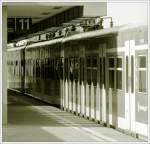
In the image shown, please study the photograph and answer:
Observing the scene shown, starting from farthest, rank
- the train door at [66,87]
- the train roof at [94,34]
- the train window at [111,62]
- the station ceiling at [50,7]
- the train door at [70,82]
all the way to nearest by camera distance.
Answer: the train door at [66,87], the train door at [70,82], the station ceiling at [50,7], the train window at [111,62], the train roof at [94,34]

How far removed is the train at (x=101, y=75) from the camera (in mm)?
16750

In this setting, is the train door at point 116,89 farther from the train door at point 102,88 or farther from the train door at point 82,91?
the train door at point 82,91

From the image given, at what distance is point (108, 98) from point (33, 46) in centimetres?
1536

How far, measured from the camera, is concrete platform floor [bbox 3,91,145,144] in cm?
1691

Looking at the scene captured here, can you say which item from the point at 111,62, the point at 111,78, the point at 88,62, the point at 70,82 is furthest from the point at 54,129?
the point at 70,82

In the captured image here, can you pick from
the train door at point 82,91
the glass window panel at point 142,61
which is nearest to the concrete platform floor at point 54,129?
the train door at point 82,91

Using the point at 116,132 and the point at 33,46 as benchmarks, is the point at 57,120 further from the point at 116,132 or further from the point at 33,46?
the point at 33,46

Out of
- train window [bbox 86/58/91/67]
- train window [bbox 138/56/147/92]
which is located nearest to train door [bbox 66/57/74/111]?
train window [bbox 86/58/91/67]

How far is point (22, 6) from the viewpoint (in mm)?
21328

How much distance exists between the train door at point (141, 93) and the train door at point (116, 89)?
45.7 inches

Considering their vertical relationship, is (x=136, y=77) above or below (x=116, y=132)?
above

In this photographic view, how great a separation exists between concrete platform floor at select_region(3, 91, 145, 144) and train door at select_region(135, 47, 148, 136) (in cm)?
38

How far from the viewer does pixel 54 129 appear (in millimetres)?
19922

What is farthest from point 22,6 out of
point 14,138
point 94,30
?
point 14,138
